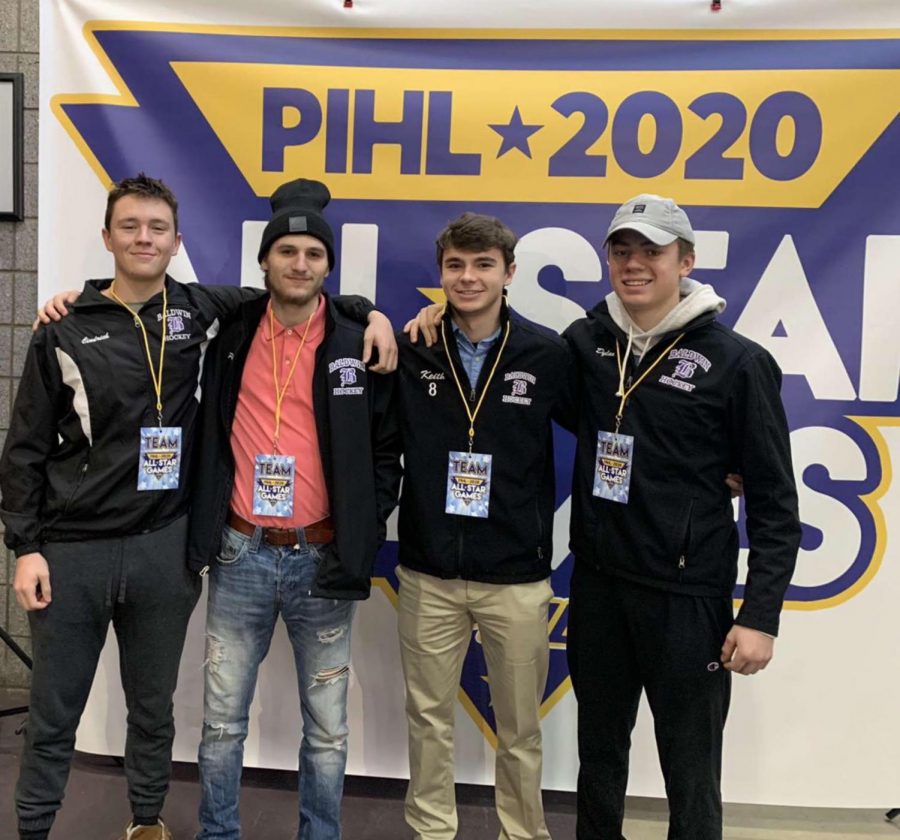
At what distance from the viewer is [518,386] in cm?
180

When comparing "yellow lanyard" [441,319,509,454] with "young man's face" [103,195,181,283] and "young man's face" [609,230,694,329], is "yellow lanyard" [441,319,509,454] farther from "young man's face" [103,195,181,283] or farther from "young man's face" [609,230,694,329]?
"young man's face" [103,195,181,283]

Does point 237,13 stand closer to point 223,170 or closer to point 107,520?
point 223,170

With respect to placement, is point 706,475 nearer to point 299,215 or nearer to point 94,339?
point 299,215

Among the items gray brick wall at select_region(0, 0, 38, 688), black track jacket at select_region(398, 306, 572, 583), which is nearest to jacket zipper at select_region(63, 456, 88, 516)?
black track jacket at select_region(398, 306, 572, 583)

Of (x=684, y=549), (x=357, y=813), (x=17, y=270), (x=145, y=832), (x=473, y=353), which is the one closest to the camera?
(x=684, y=549)

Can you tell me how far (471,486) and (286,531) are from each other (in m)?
0.44

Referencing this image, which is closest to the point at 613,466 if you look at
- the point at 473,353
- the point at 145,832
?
the point at 473,353

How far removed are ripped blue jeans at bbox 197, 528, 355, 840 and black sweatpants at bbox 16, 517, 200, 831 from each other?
11 cm

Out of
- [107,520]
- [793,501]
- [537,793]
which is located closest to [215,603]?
[107,520]

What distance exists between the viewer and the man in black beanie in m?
1.74

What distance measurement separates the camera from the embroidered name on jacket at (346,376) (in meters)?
1.76

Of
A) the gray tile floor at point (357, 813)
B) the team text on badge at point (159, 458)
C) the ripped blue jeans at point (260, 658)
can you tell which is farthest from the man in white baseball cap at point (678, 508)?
the team text on badge at point (159, 458)

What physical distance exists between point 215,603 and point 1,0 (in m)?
2.23

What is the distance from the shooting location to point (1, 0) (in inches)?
102
